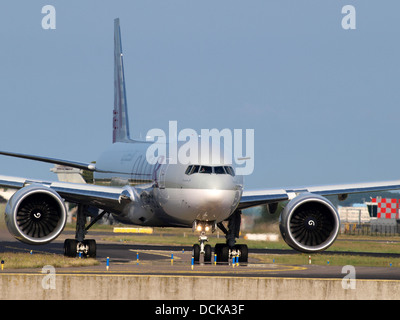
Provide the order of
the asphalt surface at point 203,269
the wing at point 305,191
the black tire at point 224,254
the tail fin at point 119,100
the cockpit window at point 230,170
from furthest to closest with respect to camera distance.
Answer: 1. the tail fin at point 119,100
2. the black tire at point 224,254
3. the wing at point 305,191
4. the cockpit window at point 230,170
5. the asphalt surface at point 203,269

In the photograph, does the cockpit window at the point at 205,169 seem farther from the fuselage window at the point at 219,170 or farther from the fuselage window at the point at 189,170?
the fuselage window at the point at 189,170

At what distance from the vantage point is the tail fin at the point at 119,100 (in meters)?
52.4

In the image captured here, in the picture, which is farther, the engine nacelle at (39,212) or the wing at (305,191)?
the wing at (305,191)

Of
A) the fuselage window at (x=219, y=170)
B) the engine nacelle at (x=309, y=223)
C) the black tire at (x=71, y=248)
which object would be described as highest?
the fuselage window at (x=219, y=170)

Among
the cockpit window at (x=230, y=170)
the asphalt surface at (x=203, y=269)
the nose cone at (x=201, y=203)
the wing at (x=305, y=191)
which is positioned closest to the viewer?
the asphalt surface at (x=203, y=269)

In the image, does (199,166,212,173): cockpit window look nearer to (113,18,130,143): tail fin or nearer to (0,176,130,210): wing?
(0,176,130,210): wing

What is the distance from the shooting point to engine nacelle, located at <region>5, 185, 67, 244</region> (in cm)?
3462

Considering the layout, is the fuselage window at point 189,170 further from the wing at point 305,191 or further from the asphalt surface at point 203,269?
the wing at point 305,191

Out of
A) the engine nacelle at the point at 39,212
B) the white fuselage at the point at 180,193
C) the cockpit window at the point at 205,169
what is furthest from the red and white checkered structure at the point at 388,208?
the engine nacelle at the point at 39,212

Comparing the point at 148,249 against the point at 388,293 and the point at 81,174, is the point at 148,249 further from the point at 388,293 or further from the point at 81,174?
the point at 81,174

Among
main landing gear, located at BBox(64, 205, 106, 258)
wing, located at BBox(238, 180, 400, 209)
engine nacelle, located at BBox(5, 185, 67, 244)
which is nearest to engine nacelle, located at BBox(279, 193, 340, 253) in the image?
wing, located at BBox(238, 180, 400, 209)

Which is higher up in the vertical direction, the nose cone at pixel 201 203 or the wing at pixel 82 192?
the wing at pixel 82 192

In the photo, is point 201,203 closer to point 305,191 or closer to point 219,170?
point 219,170
